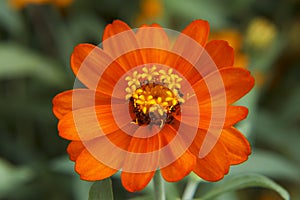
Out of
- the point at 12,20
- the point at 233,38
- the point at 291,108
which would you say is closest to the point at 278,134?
the point at 291,108

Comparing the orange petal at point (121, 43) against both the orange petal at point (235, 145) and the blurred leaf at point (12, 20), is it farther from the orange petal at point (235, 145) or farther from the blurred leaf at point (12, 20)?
the blurred leaf at point (12, 20)

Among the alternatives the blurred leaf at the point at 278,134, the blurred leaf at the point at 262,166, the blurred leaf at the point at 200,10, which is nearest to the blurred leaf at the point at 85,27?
the blurred leaf at the point at 200,10

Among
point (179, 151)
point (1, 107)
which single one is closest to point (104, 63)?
point (179, 151)

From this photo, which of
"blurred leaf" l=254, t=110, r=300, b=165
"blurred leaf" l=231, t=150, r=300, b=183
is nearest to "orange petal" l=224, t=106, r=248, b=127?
"blurred leaf" l=231, t=150, r=300, b=183

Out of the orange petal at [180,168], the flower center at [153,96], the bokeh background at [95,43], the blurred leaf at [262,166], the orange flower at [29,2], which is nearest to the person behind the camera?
the orange petal at [180,168]

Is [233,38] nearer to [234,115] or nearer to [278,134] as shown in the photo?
[278,134]

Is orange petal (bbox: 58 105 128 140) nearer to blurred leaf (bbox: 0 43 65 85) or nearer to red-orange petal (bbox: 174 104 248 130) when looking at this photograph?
red-orange petal (bbox: 174 104 248 130)
